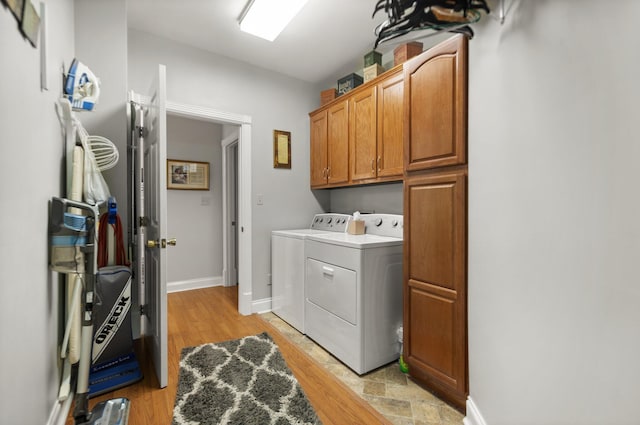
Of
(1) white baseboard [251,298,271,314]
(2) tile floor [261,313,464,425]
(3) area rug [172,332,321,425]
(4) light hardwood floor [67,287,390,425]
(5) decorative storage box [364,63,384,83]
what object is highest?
(5) decorative storage box [364,63,384,83]

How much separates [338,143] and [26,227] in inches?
94.7

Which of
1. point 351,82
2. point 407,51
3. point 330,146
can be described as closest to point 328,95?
point 351,82

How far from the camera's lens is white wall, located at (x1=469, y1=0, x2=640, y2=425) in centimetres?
68

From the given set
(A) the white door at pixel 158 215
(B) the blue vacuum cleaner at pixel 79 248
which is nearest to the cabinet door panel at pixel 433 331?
(A) the white door at pixel 158 215

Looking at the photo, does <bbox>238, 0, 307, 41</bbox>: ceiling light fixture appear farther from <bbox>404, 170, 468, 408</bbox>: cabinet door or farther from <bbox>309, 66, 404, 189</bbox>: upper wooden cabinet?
<bbox>404, 170, 468, 408</bbox>: cabinet door

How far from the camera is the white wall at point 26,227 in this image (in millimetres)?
880

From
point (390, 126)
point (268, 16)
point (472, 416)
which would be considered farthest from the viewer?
point (390, 126)

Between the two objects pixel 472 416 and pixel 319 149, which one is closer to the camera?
pixel 472 416

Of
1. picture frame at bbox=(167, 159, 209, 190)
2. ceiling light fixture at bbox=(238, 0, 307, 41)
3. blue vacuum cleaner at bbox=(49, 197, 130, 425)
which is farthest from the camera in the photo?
picture frame at bbox=(167, 159, 209, 190)

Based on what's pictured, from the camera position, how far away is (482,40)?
1.33 m

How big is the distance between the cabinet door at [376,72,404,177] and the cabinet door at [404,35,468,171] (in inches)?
17.9

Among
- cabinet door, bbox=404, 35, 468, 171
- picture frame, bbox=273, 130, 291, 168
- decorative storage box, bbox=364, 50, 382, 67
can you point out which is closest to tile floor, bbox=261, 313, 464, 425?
cabinet door, bbox=404, 35, 468, 171

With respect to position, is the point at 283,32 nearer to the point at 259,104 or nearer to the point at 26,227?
the point at 259,104

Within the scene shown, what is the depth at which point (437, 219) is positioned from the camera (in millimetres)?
1635
